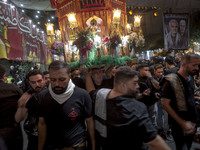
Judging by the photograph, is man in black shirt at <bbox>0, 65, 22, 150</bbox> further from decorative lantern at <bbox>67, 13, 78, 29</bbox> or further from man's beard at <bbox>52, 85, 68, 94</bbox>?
decorative lantern at <bbox>67, 13, 78, 29</bbox>

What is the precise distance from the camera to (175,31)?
8641 millimetres

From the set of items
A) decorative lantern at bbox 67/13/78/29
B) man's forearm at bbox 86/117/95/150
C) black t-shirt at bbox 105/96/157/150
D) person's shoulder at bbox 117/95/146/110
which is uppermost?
decorative lantern at bbox 67/13/78/29

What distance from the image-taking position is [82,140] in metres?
1.94

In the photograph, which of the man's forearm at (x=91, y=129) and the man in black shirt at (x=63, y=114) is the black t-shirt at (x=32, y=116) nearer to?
the man in black shirt at (x=63, y=114)

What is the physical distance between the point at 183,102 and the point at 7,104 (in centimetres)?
267

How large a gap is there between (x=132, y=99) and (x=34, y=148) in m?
1.77

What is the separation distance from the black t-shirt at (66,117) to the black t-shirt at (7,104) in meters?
0.68

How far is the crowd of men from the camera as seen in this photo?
1.43 m

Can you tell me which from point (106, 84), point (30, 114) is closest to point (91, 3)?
point (106, 84)

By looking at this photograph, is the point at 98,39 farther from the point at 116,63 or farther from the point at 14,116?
the point at 14,116

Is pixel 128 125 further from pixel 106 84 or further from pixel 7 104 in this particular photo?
pixel 7 104

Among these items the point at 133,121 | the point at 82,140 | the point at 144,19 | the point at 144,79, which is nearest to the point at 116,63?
the point at 144,79

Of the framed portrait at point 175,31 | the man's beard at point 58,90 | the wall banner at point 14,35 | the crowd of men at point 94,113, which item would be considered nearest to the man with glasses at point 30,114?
the crowd of men at point 94,113

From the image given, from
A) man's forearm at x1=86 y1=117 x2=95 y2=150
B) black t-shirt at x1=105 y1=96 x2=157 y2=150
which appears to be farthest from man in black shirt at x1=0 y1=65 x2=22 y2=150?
black t-shirt at x1=105 y1=96 x2=157 y2=150
